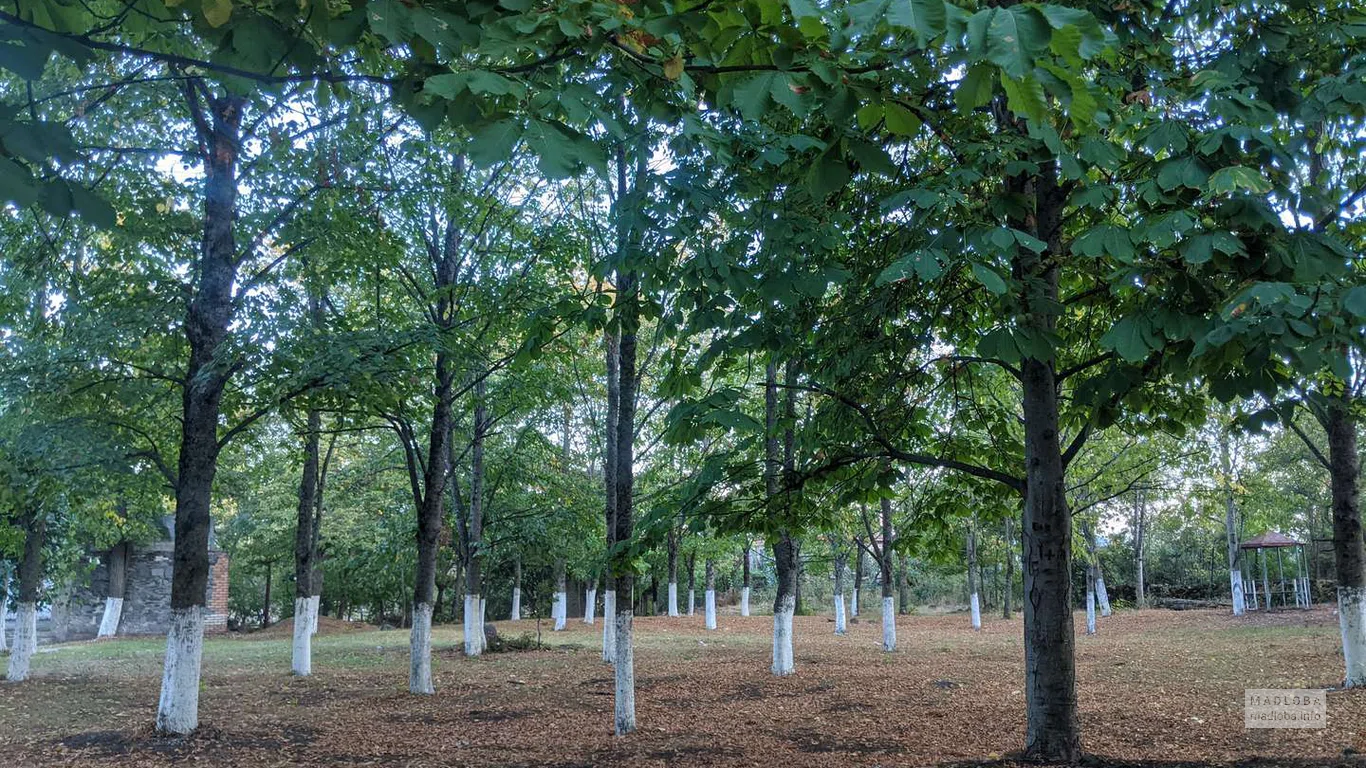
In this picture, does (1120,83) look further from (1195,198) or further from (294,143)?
(294,143)

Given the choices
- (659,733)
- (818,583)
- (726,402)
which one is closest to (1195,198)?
(726,402)

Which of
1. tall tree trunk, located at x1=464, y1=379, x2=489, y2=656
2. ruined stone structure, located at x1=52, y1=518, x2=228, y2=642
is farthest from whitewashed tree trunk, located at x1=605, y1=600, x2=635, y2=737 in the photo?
ruined stone structure, located at x1=52, y1=518, x2=228, y2=642

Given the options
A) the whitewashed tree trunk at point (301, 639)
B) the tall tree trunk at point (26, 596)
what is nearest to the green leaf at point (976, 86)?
the whitewashed tree trunk at point (301, 639)

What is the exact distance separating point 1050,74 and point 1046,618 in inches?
162

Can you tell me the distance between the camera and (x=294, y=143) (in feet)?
31.4

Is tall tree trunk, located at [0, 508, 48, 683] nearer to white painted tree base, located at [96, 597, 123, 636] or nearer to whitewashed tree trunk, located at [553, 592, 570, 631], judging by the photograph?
white painted tree base, located at [96, 597, 123, 636]

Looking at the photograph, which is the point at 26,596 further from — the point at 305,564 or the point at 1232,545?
the point at 1232,545

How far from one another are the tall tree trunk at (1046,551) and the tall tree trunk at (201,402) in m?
7.30

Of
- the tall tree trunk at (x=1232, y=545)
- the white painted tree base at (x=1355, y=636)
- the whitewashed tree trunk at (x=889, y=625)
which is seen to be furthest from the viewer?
the tall tree trunk at (x=1232, y=545)

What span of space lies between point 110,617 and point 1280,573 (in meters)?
38.3

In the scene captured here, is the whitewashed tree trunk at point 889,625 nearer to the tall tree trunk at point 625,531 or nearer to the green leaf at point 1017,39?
the tall tree trunk at point 625,531

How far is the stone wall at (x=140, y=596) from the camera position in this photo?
25.2 m

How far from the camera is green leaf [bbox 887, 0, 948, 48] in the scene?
174 centimetres

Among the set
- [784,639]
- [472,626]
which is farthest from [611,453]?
[472,626]
